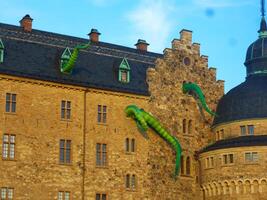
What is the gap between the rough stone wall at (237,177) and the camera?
50469mm

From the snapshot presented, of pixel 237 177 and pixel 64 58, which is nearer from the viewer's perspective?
pixel 64 58

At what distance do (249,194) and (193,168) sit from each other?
20.8ft

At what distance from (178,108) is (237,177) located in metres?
8.50

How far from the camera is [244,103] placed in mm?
55469

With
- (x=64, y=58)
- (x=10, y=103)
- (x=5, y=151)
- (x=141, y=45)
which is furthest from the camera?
(x=141, y=45)

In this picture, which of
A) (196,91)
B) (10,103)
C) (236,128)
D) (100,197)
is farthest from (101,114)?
(236,128)

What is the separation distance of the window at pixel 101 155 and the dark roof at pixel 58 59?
5012 millimetres

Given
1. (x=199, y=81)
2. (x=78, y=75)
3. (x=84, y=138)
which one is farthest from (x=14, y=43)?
(x=199, y=81)

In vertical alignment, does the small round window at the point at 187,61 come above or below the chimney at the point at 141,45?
below

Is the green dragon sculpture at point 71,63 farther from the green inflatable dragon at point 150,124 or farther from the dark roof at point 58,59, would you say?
the green inflatable dragon at point 150,124

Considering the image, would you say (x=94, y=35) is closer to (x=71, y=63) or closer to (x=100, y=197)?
(x=71, y=63)

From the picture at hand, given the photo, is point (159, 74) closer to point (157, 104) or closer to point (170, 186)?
point (157, 104)

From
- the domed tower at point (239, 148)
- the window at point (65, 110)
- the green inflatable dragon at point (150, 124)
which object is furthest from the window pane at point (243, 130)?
the window at point (65, 110)

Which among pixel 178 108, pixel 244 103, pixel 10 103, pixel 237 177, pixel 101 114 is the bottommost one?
pixel 237 177
